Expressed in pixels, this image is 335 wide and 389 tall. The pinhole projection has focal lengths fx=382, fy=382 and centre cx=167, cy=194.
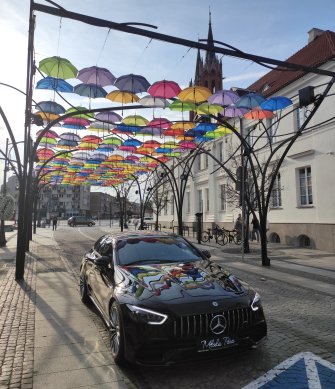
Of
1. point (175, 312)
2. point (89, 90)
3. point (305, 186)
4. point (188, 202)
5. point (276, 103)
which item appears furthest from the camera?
point (188, 202)

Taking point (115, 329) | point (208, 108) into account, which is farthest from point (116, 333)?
point (208, 108)

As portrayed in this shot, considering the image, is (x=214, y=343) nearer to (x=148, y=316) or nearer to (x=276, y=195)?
(x=148, y=316)

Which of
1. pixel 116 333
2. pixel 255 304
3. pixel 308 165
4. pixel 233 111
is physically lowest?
pixel 116 333

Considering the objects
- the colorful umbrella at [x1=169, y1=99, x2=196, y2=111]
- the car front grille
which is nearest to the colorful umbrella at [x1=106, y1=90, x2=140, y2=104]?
the colorful umbrella at [x1=169, y1=99, x2=196, y2=111]

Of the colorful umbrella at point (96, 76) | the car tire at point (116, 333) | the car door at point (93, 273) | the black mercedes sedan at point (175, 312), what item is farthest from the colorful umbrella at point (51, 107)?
the car tire at point (116, 333)

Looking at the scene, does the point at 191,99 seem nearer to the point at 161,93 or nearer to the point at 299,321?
the point at 161,93

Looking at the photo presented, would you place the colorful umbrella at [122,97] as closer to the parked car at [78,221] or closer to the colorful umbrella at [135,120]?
the colorful umbrella at [135,120]

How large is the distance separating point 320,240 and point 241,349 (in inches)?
684

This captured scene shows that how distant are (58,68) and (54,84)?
3.82 ft

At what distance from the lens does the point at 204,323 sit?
4.18 meters

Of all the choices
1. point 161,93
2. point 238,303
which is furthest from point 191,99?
point 238,303

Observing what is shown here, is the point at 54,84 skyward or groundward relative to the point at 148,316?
skyward

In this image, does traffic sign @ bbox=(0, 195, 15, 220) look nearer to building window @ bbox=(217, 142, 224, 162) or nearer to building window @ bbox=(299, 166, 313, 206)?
building window @ bbox=(299, 166, 313, 206)

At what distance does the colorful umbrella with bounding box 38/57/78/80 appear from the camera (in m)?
11.6
